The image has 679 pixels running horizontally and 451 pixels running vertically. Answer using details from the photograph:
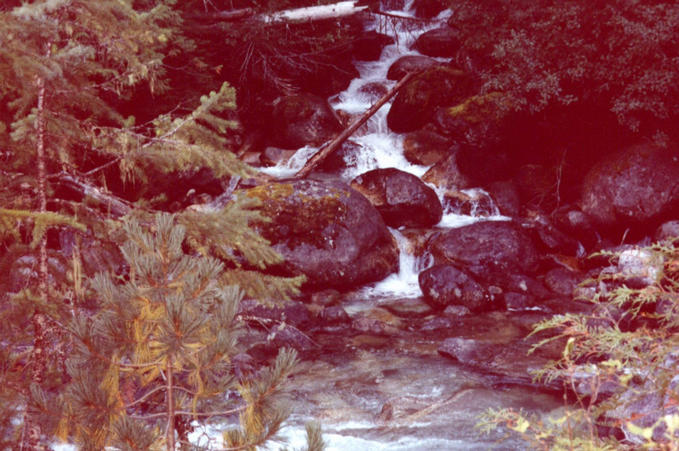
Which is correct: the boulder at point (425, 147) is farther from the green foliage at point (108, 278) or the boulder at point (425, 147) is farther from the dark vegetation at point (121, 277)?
the green foliage at point (108, 278)

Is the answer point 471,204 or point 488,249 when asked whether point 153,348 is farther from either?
point 471,204

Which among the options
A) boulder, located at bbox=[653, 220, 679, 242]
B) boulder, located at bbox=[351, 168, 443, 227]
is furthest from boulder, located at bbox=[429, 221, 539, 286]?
boulder, located at bbox=[653, 220, 679, 242]

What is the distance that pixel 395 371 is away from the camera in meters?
8.39

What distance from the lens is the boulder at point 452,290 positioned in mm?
10781

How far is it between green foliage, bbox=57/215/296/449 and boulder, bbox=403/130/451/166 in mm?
13862

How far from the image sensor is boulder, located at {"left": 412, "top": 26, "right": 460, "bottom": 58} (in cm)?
2002

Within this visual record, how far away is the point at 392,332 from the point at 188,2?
10.5 m

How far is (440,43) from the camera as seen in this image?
20031 millimetres

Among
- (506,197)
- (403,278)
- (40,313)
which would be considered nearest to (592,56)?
(506,197)

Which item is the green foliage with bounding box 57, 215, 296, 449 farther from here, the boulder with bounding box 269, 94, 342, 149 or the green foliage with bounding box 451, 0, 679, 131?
the boulder with bounding box 269, 94, 342, 149

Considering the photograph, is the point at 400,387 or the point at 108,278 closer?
the point at 108,278

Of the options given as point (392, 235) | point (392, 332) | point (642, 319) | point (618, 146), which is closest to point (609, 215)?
point (618, 146)

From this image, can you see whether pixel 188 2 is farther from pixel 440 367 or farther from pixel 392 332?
pixel 440 367

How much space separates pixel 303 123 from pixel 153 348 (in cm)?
1448
